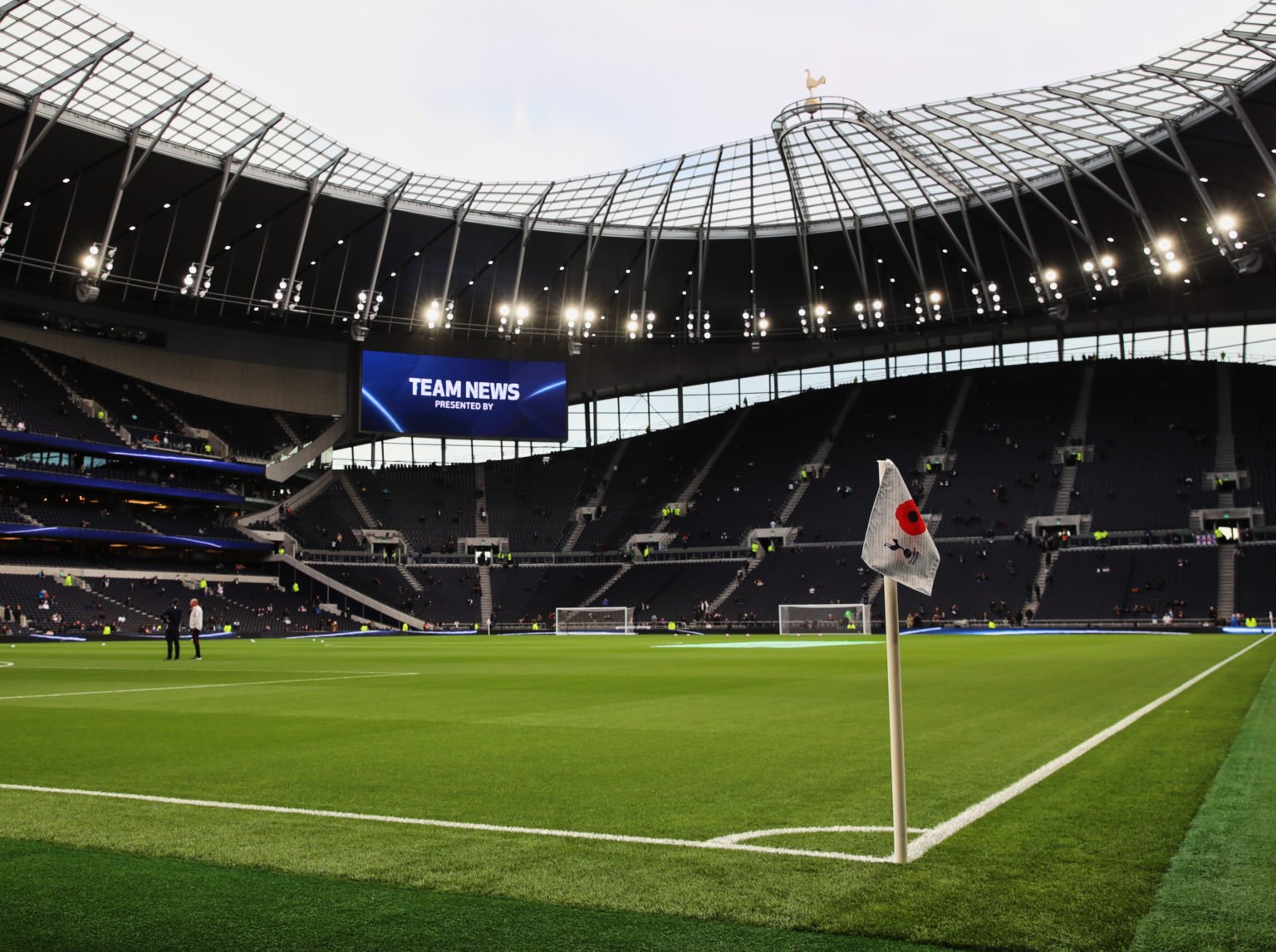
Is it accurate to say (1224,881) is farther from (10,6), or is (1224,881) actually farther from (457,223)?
(457,223)

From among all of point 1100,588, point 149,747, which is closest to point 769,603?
point 1100,588

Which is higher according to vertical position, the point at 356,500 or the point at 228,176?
the point at 228,176

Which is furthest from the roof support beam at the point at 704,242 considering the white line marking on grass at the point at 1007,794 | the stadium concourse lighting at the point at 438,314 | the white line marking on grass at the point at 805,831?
the white line marking on grass at the point at 805,831

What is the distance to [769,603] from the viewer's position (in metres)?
71.4

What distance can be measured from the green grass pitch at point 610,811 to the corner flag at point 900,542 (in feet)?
5.05

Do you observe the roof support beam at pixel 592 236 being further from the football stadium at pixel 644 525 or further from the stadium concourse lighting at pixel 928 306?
the stadium concourse lighting at pixel 928 306

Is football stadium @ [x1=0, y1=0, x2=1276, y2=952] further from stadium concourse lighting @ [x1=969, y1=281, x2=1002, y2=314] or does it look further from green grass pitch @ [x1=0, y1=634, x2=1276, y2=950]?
stadium concourse lighting @ [x1=969, y1=281, x2=1002, y2=314]

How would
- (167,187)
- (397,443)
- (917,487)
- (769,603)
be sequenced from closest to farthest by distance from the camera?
(167,187) → (769,603) → (917,487) → (397,443)

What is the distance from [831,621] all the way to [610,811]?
54673mm

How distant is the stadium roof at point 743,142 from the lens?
52.7m

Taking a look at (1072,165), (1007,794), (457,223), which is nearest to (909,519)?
(1007,794)

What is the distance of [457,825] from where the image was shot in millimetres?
6688

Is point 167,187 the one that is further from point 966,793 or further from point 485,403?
point 966,793

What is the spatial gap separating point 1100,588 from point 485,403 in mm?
46305
